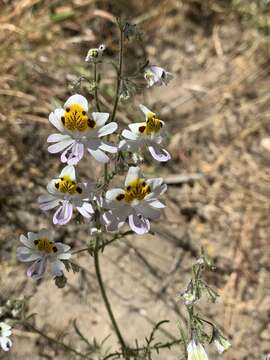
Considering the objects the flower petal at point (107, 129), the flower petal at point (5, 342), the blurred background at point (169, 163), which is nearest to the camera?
the flower petal at point (107, 129)

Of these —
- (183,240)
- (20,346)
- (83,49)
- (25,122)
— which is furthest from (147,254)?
(83,49)

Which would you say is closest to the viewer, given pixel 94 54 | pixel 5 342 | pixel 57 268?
pixel 94 54

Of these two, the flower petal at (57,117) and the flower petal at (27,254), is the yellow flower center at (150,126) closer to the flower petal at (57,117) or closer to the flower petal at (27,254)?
the flower petal at (57,117)

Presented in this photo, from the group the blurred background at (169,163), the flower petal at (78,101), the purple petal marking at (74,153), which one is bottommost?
the blurred background at (169,163)

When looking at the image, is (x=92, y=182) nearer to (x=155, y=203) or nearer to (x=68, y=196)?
(x=68, y=196)

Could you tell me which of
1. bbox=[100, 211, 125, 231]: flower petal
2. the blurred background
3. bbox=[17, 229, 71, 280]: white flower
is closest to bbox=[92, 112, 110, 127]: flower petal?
bbox=[100, 211, 125, 231]: flower petal

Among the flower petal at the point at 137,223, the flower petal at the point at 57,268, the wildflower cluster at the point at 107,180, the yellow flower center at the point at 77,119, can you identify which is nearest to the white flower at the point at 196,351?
the wildflower cluster at the point at 107,180

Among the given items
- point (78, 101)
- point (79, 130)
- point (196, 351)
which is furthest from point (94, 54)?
point (196, 351)
